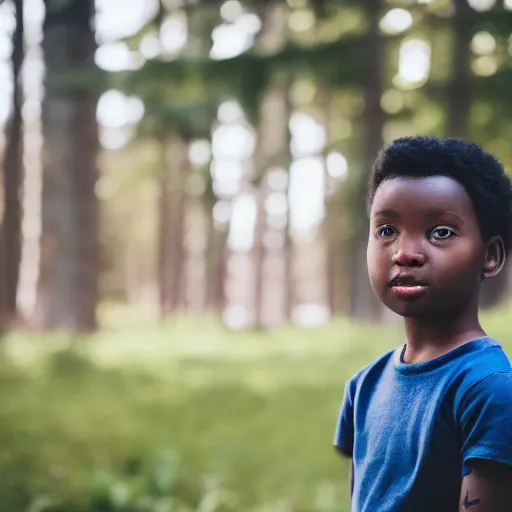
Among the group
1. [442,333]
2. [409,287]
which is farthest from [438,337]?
[409,287]

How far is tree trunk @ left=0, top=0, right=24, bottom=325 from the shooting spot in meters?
6.60

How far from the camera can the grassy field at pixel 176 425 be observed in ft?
13.1

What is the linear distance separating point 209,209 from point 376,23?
2.18 metres

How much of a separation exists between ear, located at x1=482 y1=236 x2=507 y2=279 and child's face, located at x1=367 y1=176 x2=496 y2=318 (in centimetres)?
3

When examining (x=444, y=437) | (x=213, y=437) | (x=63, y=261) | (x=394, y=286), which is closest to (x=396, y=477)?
(x=444, y=437)

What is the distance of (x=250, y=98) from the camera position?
4.97 metres

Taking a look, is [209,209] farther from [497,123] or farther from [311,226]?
[311,226]

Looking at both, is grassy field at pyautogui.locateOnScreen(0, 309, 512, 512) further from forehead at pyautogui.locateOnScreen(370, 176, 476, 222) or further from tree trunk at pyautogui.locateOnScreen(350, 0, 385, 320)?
forehead at pyautogui.locateOnScreen(370, 176, 476, 222)

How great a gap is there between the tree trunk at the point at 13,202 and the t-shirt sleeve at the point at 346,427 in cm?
560

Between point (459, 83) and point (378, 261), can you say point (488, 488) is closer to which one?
point (378, 261)

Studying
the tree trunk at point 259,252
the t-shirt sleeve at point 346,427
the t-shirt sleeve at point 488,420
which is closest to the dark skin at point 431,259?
the t-shirt sleeve at point 488,420

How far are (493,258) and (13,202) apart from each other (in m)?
6.53

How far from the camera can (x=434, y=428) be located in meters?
1.27

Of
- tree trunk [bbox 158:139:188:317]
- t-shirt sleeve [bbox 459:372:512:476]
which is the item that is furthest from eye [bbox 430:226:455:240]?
tree trunk [bbox 158:139:188:317]
